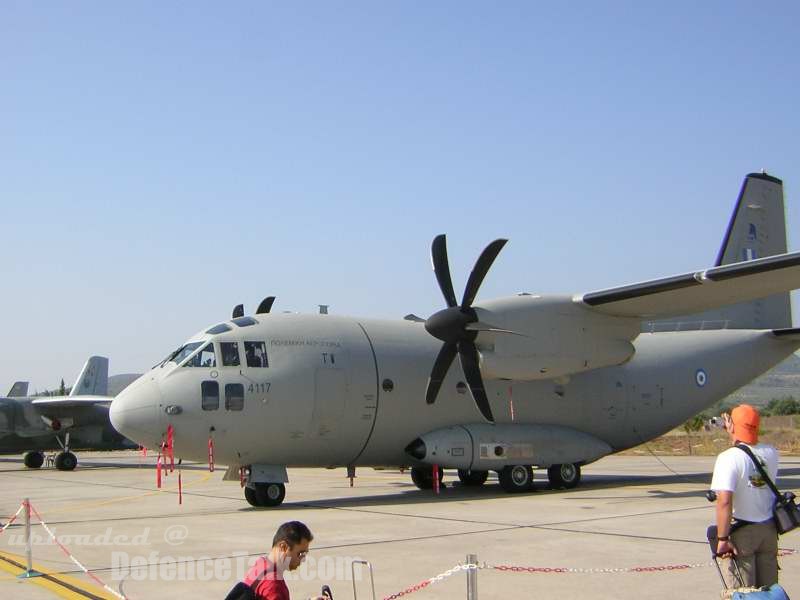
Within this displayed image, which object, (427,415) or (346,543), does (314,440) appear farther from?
(346,543)

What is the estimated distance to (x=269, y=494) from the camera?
17438 mm

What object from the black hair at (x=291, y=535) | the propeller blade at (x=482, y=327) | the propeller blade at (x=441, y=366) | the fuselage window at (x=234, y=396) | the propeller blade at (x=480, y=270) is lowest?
the black hair at (x=291, y=535)

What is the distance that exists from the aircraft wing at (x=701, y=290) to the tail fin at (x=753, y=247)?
4310mm

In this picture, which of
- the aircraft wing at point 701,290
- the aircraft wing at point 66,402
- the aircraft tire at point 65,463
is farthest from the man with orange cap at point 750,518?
the aircraft tire at point 65,463

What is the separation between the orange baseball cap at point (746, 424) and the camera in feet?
20.3

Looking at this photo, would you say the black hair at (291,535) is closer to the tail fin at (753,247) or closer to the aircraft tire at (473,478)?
the aircraft tire at (473,478)

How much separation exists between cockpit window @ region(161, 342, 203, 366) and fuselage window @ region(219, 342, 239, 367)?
49 cm

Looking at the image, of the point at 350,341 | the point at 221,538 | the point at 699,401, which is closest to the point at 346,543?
the point at 221,538

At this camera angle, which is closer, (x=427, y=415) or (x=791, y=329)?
(x=427, y=415)

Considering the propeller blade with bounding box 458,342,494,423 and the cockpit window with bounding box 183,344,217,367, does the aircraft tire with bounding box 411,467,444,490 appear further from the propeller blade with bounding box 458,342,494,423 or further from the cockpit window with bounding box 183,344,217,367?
the cockpit window with bounding box 183,344,217,367

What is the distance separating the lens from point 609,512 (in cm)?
1496

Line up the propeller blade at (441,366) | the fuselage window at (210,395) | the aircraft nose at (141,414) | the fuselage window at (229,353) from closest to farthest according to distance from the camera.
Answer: the aircraft nose at (141,414)
the fuselage window at (210,395)
the fuselage window at (229,353)
the propeller blade at (441,366)

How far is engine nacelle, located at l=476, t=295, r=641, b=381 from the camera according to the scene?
714 inches

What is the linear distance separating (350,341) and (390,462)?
10.1 feet
